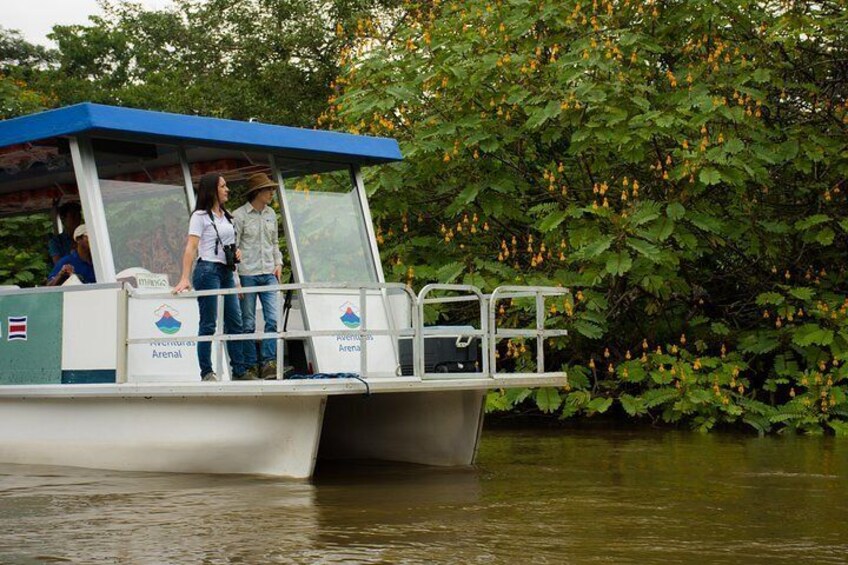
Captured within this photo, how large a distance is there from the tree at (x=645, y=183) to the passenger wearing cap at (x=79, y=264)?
14.3ft

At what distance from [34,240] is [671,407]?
21.6 feet

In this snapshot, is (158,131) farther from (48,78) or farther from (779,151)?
(48,78)

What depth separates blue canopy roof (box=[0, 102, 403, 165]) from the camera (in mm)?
9594

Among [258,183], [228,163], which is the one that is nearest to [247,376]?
[258,183]

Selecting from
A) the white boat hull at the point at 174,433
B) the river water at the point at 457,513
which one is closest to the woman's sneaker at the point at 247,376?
the white boat hull at the point at 174,433

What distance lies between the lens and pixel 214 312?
960cm

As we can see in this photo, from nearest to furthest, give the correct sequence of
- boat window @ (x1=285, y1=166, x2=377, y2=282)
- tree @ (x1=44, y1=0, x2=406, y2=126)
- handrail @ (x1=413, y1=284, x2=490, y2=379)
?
handrail @ (x1=413, y1=284, x2=490, y2=379) → boat window @ (x1=285, y1=166, x2=377, y2=282) → tree @ (x1=44, y1=0, x2=406, y2=126)

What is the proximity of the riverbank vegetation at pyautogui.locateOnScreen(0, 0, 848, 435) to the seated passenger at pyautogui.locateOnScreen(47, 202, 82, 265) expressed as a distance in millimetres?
3971

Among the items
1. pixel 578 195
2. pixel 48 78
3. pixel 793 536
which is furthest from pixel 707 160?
pixel 48 78

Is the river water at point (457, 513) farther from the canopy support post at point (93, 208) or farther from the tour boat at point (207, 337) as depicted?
the canopy support post at point (93, 208)

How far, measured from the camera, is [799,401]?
13.5 meters

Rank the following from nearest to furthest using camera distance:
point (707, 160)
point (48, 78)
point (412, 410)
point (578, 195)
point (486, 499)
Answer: point (486, 499) → point (412, 410) → point (707, 160) → point (578, 195) → point (48, 78)

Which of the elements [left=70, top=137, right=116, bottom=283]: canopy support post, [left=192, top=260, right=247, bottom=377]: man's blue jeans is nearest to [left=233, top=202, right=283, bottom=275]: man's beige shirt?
[left=192, top=260, right=247, bottom=377]: man's blue jeans

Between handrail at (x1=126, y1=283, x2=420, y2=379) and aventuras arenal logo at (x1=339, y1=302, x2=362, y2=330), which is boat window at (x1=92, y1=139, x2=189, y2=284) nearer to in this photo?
handrail at (x1=126, y1=283, x2=420, y2=379)
